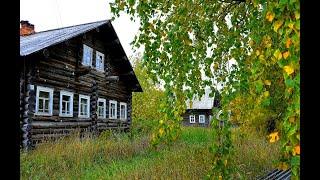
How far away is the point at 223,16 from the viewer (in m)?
5.33

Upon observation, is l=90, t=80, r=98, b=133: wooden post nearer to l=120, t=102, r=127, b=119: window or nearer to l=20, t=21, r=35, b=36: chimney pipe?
l=120, t=102, r=127, b=119: window

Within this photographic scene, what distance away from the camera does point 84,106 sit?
18.5 meters

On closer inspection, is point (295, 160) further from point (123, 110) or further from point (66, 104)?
point (123, 110)

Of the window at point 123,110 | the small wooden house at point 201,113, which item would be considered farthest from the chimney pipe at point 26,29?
the small wooden house at point 201,113

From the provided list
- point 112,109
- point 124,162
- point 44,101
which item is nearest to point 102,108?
point 112,109

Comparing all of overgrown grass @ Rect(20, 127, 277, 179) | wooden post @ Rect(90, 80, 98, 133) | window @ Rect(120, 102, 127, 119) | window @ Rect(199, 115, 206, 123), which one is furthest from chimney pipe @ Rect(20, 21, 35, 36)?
window @ Rect(199, 115, 206, 123)

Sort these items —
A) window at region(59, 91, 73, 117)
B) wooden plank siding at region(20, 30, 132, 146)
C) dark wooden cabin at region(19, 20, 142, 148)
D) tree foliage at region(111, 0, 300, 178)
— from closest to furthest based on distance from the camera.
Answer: tree foliage at region(111, 0, 300, 178), dark wooden cabin at region(19, 20, 142, 148), wooden plank siding at region(20, 30, 132, 146), window at region(59, 91, 73, 117)

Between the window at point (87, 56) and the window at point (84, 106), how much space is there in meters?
1.82

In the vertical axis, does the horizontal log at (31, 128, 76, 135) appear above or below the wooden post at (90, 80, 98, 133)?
below

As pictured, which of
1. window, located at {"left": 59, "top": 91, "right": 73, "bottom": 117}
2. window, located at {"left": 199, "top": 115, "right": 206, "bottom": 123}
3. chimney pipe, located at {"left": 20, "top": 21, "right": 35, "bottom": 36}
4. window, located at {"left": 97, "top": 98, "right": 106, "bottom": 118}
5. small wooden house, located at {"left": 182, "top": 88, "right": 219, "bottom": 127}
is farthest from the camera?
window, located at {"left": 199, "top": 115, "right": 206, "bottom": 123}

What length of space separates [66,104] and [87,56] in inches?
120

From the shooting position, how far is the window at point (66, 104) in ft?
53.3

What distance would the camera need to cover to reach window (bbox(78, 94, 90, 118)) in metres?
17.9
